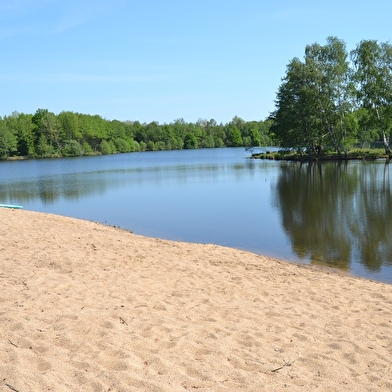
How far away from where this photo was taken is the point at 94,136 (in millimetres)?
132375

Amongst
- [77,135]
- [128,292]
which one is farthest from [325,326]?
[77,135]

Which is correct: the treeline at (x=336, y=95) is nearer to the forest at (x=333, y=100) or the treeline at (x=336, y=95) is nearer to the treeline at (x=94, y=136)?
the forest at (x=333, y=100)

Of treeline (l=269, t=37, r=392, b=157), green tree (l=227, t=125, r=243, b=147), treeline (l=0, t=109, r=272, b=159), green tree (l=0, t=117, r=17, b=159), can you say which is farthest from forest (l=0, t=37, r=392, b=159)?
green tree (l=227, t=125, r=243, b=147)

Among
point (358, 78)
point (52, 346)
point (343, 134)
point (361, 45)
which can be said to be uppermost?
point (361, 45)

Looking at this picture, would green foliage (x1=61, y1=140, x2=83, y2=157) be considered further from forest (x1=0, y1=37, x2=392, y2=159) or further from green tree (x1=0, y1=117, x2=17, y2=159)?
forest (x1=0, y1=37, x2=392, y2=159)

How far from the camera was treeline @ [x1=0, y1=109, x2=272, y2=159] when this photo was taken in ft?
391

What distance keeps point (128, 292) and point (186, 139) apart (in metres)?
162

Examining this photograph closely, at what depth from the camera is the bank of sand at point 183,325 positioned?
4906 millimetres

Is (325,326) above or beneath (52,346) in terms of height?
beneath

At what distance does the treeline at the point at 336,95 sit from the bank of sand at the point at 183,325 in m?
49.3

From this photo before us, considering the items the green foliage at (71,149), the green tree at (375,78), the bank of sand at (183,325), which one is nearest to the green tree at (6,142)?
the green foliage at (71,149)

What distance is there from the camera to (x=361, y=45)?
185 feet

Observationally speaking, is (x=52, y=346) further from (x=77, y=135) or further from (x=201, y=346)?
(x=77, y=135)

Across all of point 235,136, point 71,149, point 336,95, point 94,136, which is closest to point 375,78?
point 336,95
